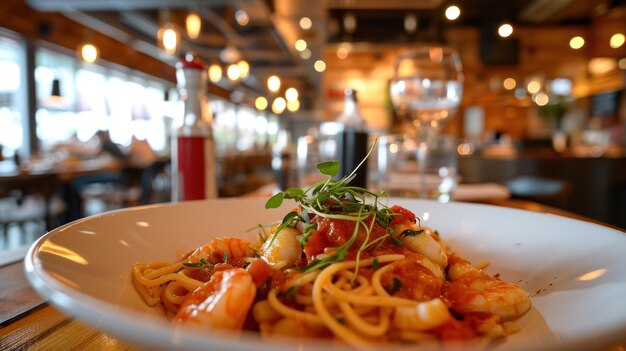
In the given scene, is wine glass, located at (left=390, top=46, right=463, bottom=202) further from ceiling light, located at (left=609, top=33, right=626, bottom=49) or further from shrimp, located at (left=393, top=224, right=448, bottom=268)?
ceiling light, located at (left=609, top=33, right=626, bottom=49)

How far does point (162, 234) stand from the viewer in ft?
2.53

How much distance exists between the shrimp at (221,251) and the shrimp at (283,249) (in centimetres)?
8

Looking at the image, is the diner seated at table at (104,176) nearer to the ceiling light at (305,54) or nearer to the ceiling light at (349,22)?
the ceiling light at (349,22)

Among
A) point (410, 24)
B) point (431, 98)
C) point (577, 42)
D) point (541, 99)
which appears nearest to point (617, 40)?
point (577, 42)

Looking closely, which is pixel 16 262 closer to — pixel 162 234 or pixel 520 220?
pixel 162 234

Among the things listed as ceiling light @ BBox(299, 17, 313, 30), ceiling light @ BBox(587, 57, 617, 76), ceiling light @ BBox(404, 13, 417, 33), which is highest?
ceiling light @ BBox(404, 13, 417, 33)

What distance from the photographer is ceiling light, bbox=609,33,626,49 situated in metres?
6.94

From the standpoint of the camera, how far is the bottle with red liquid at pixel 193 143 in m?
1.27

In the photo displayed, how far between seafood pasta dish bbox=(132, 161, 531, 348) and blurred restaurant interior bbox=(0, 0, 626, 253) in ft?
12.2

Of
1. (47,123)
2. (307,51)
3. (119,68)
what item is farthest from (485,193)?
(307,51)

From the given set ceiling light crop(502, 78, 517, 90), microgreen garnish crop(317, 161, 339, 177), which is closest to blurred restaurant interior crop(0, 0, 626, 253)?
ceiling light crop(502, 78, 517, 90)

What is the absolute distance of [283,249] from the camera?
0.65 meters

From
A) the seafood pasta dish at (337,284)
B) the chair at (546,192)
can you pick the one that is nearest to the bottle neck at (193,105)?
the seafood pasta dish at (337,284)

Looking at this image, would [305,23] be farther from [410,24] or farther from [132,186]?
[132,186]
